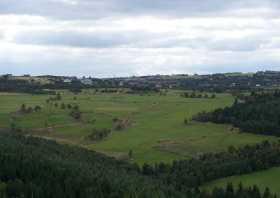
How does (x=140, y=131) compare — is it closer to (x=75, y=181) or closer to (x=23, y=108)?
(x=23, y=108)

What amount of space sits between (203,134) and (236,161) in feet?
125

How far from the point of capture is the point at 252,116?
170625 mm

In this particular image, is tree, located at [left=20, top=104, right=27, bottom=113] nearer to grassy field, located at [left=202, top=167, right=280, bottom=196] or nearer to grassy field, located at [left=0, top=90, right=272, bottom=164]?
grassy field, located at [left=0, top=90, right=272, bottom=164]

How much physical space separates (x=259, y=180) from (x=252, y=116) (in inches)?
2550

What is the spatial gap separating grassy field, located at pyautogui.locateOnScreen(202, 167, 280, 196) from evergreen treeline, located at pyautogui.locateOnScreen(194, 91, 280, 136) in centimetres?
4221

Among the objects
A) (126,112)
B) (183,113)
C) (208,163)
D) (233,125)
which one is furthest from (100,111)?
(208,163)

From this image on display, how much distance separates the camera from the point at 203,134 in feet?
512

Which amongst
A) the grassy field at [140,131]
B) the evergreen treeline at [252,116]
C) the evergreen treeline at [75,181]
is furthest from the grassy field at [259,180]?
the evergreen treeline at [252,116]

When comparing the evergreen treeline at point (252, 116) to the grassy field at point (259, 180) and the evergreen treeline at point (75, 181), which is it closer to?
the grassy field at point (259, 180)

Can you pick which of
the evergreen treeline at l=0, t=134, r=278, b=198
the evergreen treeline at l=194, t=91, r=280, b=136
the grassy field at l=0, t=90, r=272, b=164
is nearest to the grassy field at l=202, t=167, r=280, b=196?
the evergreen treeline at l=0, t=134, r=278, b=198

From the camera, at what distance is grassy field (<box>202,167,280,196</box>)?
4097 inches

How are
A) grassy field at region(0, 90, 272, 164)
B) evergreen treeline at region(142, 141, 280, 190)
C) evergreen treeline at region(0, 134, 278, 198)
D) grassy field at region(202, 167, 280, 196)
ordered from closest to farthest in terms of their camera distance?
evergreen treeline at region(0, 134, 278, 198) < grassy field at region(202, 167, 280, 196) < evergreen treeline at region(142, 141, 280, 190) < grassy field at region(0, 90, 272, 164)

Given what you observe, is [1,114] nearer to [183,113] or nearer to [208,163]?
[183,113]

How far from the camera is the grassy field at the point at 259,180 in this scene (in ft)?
341
